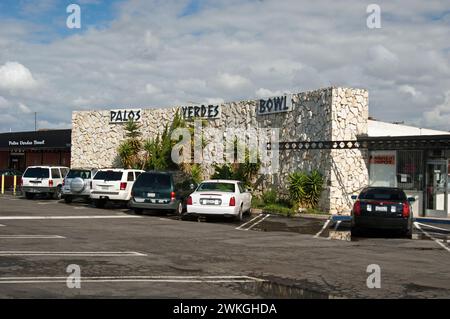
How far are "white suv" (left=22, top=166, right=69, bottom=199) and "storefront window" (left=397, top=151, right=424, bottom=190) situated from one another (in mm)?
17603

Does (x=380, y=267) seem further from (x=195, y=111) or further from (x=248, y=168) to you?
(x=195, y=111)

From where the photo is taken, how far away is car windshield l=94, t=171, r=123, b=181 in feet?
81.9

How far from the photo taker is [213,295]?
784cm

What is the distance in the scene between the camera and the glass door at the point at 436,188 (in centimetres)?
2370

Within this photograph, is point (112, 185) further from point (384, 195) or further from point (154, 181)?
point (384, 195)

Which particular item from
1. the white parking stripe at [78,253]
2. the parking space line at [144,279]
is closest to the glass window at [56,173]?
the white parking stripe at [78,253]

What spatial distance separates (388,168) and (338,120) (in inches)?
124

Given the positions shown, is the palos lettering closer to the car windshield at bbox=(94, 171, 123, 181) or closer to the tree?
the tree

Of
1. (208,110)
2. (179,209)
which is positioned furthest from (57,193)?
(179,209)

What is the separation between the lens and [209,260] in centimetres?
1118

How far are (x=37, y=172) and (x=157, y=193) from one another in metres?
11.3

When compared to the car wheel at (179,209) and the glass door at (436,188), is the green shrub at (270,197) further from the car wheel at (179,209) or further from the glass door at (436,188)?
the glass door at (436,188)

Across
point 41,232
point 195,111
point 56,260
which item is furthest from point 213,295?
point 195,111

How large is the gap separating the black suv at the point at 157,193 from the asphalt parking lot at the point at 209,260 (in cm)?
279
